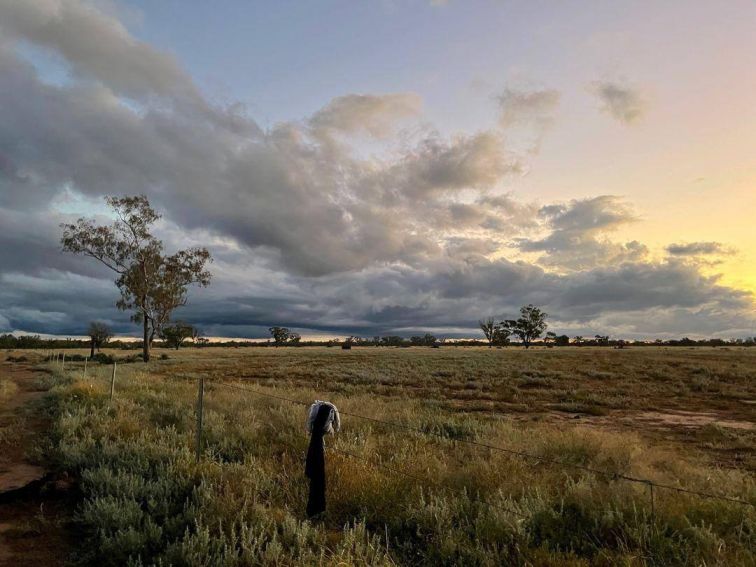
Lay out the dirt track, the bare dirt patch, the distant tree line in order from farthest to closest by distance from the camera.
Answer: the distant tree line, the bare dirt patch, the dirt track

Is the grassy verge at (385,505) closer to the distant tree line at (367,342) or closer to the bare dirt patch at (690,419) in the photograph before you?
the bare dirt patch at (690,419)

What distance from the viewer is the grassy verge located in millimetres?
5137

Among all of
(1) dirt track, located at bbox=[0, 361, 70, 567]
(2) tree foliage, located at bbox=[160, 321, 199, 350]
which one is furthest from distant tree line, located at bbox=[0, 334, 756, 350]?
(1) dirt track, located at bbox=[0, 361, 70, 567]

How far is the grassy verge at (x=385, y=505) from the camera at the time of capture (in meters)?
5.14

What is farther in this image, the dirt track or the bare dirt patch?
the bare dirt patch

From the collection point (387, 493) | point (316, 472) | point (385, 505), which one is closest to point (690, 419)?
point (387, 493)

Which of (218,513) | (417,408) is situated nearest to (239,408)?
(417,408)

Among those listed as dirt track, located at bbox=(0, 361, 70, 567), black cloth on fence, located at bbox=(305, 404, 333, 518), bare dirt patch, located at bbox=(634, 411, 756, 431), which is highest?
black cloth on fence, located at bbox=(305, 404, 333, 518)

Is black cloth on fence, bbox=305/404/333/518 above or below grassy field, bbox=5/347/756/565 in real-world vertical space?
above

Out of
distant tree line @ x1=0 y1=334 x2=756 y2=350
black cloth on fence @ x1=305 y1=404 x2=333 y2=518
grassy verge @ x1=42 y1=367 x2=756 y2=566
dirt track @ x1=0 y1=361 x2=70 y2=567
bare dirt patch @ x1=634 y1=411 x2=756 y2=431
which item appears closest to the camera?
grassy verge @ x1=42 y1=367 x2=756 y2=566

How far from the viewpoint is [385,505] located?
257 inches

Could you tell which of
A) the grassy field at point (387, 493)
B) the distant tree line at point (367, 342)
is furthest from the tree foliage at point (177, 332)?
the grassy field at point (387, 493)

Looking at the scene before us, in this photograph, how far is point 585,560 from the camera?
493cm

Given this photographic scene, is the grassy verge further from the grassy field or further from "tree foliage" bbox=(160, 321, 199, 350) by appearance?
"tree foliage" bbox=(160, 321, 199, 350)
